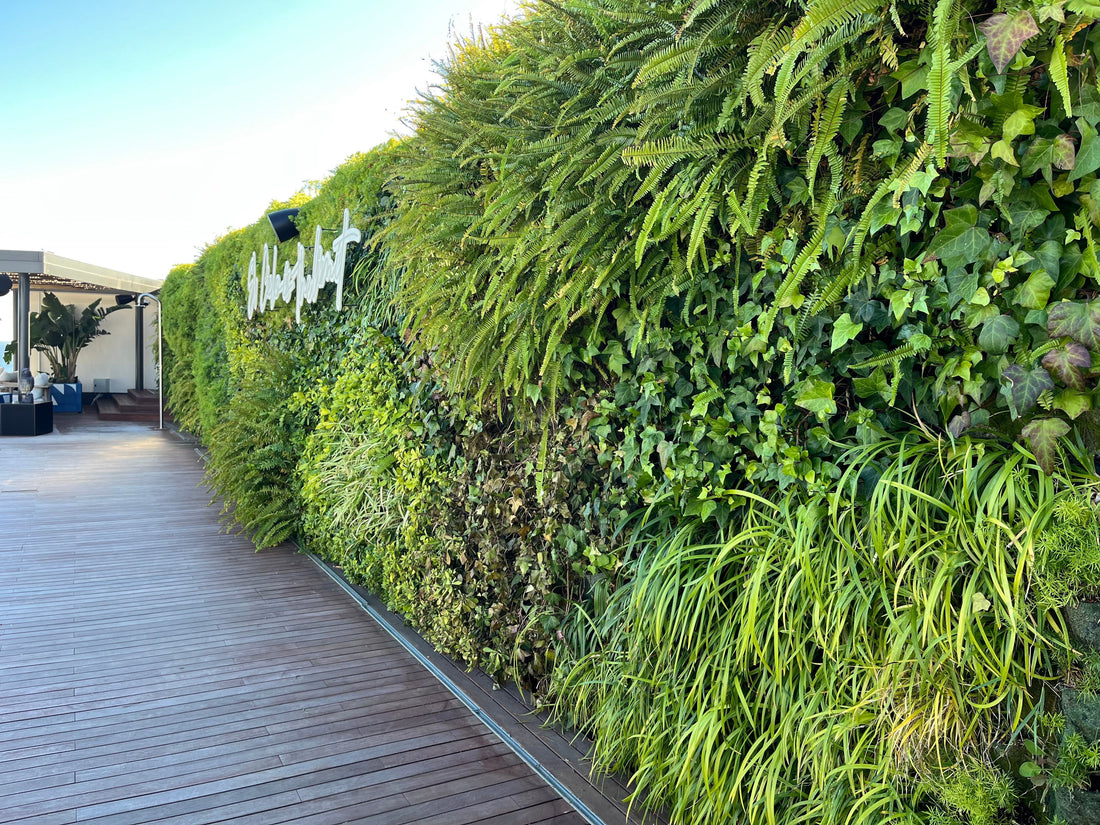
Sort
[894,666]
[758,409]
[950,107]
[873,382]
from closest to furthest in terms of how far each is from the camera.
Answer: [950,107] < [894,666] < [873,382] < [758,409]

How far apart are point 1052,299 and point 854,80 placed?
2.16 ft

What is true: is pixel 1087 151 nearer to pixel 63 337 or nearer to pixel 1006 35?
pixel 1006 35

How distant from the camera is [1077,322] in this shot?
1.31 metres

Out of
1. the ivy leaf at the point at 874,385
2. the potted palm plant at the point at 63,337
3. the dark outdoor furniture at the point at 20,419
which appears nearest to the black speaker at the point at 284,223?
the ivy leaf at the point at 874,385

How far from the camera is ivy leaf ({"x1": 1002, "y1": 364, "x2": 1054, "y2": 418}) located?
136 cm

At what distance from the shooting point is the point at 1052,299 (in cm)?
140

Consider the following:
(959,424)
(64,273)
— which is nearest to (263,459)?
(959,424)

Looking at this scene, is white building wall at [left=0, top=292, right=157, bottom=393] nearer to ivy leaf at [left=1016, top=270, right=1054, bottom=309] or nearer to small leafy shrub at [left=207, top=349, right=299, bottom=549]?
small leafy shrub at [left=207, top=349, right=299, bottom=549]

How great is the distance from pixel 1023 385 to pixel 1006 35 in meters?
0.64

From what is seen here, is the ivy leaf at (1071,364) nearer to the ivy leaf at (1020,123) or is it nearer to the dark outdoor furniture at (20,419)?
the ivy leaf at (1020,123)

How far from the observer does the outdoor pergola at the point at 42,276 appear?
1453cm

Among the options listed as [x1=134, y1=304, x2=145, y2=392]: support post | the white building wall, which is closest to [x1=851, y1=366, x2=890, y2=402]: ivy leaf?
[x1=134, y1=304, x2=145, y2=392]: support post

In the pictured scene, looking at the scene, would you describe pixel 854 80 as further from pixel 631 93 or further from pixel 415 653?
pixel 415 653

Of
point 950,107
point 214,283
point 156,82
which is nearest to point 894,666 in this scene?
point 950,107
